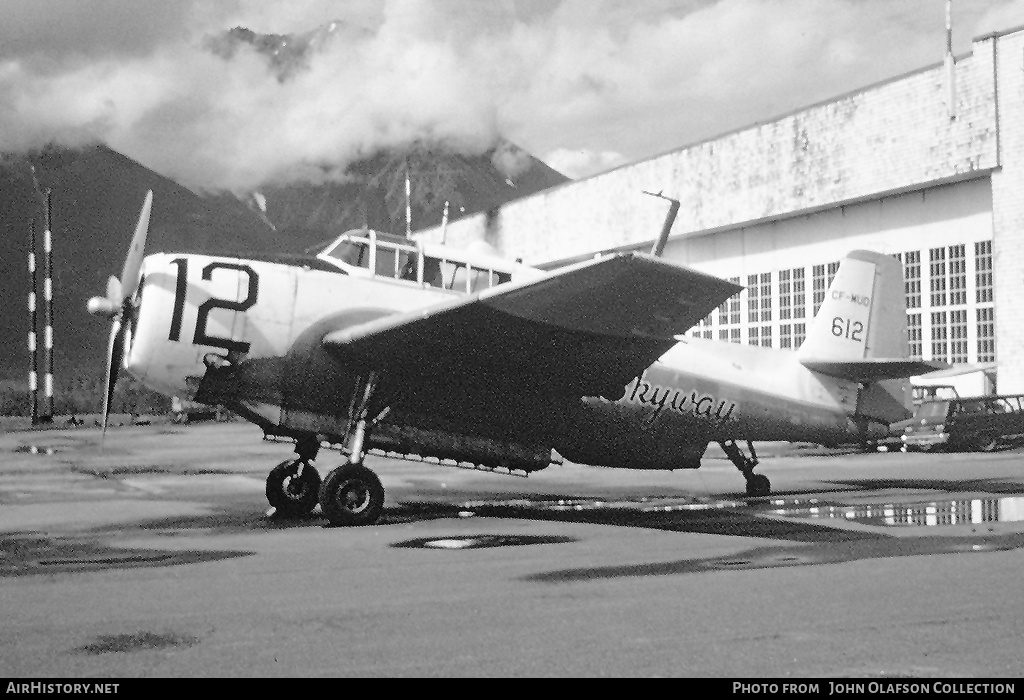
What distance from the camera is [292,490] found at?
11031mm

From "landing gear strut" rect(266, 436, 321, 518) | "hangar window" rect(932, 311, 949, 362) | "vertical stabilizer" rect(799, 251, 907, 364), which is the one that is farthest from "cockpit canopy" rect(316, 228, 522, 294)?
"hangar window" rect(932, 311, 949, 362)

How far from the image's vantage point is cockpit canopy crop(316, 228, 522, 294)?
11250 millimetres

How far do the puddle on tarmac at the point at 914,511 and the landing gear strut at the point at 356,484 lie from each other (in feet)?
14.3

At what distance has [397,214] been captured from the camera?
197250 mm

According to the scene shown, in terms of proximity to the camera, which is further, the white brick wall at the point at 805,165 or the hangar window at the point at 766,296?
the hangar window at the point at 766,296

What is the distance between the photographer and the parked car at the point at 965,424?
68.8 ft

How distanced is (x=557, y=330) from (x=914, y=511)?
14.5 ft

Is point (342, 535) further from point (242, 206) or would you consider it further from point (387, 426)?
point (242, 206)

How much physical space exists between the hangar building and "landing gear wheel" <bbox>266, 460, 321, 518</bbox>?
1656cm

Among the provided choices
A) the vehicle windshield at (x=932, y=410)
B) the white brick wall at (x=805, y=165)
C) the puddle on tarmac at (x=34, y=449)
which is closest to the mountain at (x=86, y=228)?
the white brick wall at (x=805, y=165)

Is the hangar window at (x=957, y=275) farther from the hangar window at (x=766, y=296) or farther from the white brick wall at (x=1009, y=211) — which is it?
the hangar window at (x=766, y=296)

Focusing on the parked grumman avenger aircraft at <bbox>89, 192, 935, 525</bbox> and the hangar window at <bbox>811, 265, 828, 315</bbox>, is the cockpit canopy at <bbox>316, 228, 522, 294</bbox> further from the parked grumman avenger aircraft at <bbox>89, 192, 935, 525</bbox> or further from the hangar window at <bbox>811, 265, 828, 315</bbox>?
the hangar window at <bbox>811, 265, 828, 315</bbox>

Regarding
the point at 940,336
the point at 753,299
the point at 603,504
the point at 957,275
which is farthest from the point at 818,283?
the point at 603,504
